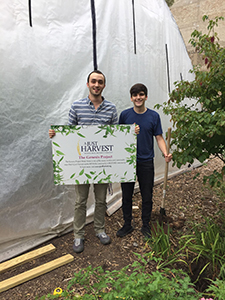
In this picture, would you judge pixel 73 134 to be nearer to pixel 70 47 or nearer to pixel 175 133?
pixel 175 133

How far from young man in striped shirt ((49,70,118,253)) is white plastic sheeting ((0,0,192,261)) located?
1.51 feet

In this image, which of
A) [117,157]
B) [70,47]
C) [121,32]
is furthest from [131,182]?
[121,32]

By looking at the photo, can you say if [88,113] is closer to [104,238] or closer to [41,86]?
[41,86]

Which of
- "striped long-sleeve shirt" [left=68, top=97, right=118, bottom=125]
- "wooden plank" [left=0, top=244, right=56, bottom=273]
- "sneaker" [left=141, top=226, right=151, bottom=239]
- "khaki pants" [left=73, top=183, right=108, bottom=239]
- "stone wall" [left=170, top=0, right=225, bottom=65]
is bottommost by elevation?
"wooden plank" [left=0, top=244, right=56, bottom=273]

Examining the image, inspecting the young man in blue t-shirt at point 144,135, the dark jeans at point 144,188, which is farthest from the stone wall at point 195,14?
the dark jeans at point 144,188

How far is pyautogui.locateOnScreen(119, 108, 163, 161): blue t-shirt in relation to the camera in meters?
2.32

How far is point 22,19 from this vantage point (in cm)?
229

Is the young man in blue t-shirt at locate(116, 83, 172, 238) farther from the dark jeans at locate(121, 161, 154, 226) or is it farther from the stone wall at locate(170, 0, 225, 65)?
the stone wall at locate(170, 0, 225, 65)

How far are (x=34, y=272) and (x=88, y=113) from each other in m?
1.58

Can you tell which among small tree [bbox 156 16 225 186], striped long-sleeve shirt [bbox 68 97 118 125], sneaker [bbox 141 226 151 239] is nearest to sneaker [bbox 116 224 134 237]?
sneaker [bbox 141 226 151 239]

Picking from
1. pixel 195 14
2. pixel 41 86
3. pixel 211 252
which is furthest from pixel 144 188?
pixel 195 14

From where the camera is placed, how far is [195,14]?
10273mm

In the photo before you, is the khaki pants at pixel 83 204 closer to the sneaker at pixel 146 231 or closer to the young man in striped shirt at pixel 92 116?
the young man in striped shirt at pixel 92 116

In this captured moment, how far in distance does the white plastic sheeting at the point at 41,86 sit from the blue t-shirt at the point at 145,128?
90cm
